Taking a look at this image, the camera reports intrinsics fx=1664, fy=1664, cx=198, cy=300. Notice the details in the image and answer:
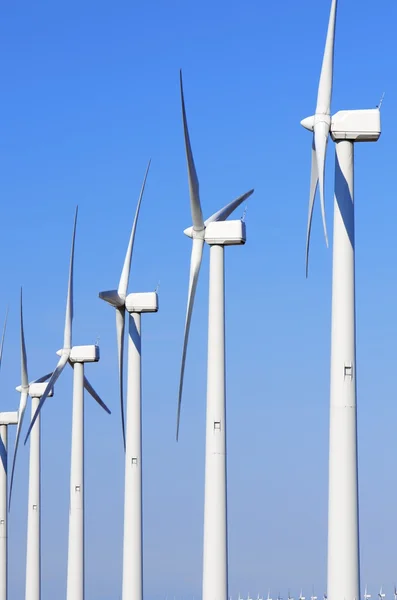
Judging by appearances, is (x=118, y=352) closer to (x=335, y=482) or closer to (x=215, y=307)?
(x=215, y=307)

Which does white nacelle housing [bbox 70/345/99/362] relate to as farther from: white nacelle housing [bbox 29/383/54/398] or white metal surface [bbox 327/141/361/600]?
white metal surface [bbox 327/141/361/600]

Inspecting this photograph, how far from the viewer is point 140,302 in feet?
293

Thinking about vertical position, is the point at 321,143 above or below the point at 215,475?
above

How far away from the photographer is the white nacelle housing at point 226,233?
71.8 m

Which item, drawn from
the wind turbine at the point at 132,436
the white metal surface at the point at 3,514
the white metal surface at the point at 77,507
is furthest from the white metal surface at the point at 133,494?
the white metal surface at the point at 3,514

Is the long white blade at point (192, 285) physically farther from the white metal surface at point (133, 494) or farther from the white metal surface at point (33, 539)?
the white metal surface at point (33, 539)

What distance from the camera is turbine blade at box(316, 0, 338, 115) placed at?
5503 cm

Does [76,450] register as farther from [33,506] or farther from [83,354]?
[33,506]

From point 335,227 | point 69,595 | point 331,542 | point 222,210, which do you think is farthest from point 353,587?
point 69,595

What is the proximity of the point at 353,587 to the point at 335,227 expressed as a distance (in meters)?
11.2

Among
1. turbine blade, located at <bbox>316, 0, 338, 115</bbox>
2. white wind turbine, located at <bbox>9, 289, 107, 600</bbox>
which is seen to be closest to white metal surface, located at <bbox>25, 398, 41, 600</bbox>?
white wind turbine, located at <bbox>9, 289, 107, 600</bbox>

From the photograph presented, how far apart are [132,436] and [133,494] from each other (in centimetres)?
302

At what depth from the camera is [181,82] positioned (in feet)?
200

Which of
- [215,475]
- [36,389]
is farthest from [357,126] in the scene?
[36,389]
